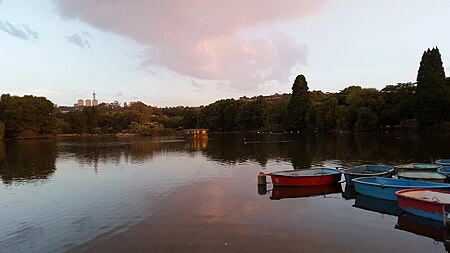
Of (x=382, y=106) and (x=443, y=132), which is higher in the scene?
(x=382, y=106)

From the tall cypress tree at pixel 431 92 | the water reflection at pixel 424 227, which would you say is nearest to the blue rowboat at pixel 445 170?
the water reflection at pixel 424 227

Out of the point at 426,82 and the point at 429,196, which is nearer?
the point at 429,196

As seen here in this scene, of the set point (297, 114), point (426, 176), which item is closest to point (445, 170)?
point (426, 176)

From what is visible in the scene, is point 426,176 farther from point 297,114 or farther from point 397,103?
point 297,114

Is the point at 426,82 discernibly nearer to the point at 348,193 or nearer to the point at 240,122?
the point at 348,193

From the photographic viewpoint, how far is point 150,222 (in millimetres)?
14633

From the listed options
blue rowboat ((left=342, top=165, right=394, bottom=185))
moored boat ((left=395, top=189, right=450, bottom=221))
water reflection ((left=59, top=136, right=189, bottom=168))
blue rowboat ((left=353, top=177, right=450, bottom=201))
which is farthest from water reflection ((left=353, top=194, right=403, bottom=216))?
water reflection ((left=59, top=136, right=189, bottom=168))

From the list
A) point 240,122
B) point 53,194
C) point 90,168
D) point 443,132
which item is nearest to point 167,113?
point 240,122

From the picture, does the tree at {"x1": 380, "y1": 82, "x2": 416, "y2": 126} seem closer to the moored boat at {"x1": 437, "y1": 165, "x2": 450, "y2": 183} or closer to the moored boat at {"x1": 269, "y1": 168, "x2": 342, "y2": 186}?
the moored boat at {"x1": 437, "y1": 165, "x2": 450, "y2": 183}

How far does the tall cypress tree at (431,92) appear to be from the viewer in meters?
65.8

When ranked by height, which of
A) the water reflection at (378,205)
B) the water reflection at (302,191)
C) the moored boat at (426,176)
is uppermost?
the moored boat at (426,176)

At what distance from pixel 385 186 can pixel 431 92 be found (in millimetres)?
58787

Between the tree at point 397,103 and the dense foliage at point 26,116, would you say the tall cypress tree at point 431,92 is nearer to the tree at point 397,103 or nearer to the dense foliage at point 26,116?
the tree at point 397,103

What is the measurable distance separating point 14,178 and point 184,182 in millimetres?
13662
